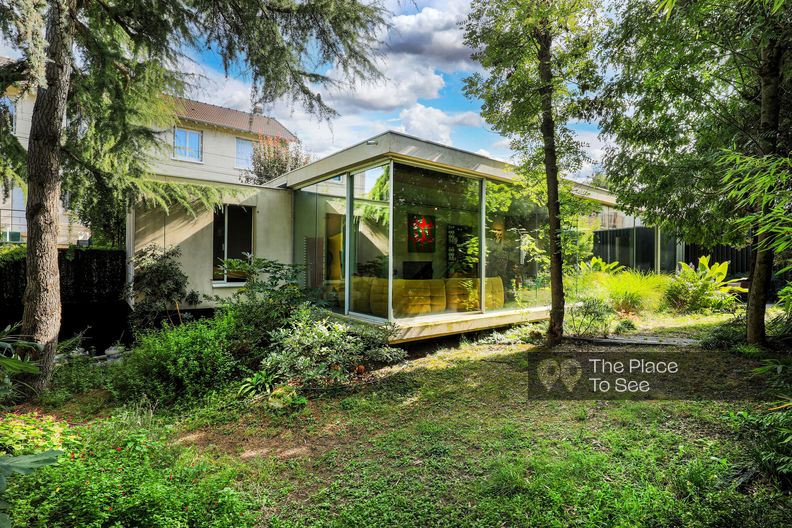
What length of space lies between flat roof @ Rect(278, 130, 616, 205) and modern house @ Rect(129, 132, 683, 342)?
0.07ft

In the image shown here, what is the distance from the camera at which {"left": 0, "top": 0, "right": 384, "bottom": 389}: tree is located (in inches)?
190

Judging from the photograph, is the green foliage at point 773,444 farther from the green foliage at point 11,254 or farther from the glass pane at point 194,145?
the glass pane at point 194,145

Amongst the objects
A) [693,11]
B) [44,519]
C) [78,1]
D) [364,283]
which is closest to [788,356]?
[693,11]

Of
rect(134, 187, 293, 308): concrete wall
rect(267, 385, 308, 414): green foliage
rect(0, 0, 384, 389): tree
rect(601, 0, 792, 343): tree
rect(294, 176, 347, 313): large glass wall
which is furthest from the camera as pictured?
rect(134, 187, 293, 308): concrete wall

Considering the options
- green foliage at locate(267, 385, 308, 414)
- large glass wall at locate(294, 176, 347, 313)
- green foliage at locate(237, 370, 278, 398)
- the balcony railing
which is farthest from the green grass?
the balcony railing

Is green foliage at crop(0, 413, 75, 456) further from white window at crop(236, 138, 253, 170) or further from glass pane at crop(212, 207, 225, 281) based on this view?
white window at crop(236, 138, 253, 170)

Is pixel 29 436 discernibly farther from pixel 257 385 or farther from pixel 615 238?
pixel 615 238

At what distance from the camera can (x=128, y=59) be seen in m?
5.43

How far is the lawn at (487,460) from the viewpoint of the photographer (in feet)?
7.78

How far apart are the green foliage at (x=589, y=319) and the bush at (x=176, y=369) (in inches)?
215

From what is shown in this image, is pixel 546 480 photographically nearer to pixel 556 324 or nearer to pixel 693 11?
pixel 556 324

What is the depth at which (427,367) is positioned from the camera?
572cm

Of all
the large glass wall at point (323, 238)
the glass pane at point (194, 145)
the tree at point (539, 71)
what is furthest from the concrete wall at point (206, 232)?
the glass pane at point (194, 145)

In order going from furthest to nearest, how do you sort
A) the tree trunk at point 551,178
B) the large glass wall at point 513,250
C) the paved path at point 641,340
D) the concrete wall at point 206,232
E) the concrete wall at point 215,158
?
the concrete wall at point 215,158 < the concrete wall at point 206,232 < the large glass wall at point 513,250 < the paved path at point 641,340 < the tree trunk at point 551,178
